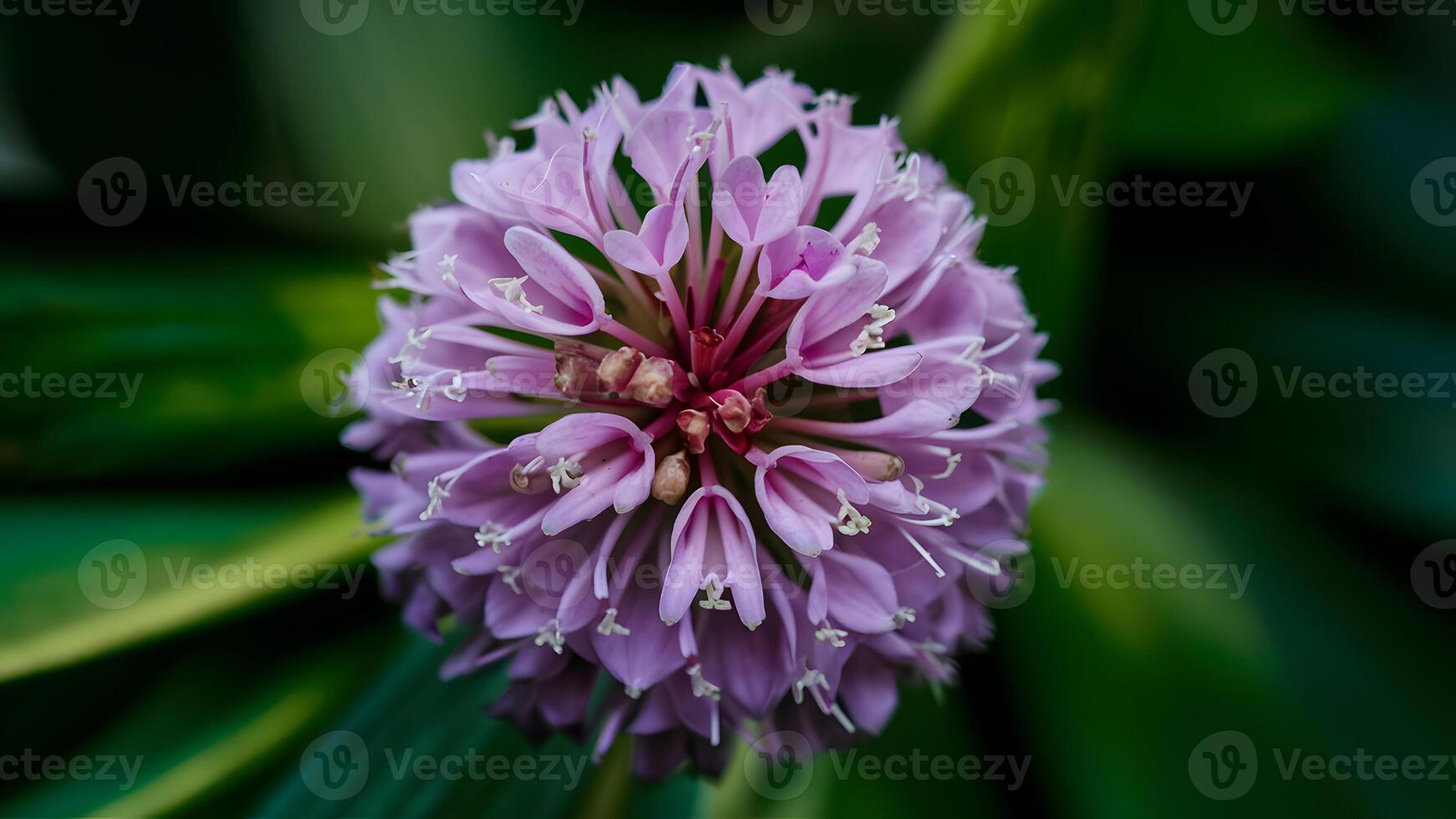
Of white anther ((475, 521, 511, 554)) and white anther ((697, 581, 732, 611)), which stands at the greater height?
white anther ((475, 521, 511, 554))

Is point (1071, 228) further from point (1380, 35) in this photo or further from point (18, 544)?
point (18, 544)

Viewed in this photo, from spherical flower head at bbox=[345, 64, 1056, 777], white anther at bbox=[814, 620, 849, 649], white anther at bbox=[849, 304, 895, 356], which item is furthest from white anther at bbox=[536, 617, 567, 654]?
white anther at bbox=[849, 304, 895, 356]

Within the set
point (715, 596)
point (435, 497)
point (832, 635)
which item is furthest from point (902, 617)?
point (435, 497)

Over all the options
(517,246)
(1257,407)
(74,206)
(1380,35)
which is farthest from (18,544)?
(1380,35)

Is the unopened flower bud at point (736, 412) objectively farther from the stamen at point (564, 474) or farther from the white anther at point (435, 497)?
the white anther at point (435, 497)

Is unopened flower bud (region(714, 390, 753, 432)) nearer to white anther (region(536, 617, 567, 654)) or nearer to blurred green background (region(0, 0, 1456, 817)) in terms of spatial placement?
white anther (region(536, 617, 567, 654))

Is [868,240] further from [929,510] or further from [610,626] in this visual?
[610,626]

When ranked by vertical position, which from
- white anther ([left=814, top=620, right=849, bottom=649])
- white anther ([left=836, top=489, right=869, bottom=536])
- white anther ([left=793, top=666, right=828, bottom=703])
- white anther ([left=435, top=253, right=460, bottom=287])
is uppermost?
white anther ([left=435, top=253, right=460, bottom=287])
